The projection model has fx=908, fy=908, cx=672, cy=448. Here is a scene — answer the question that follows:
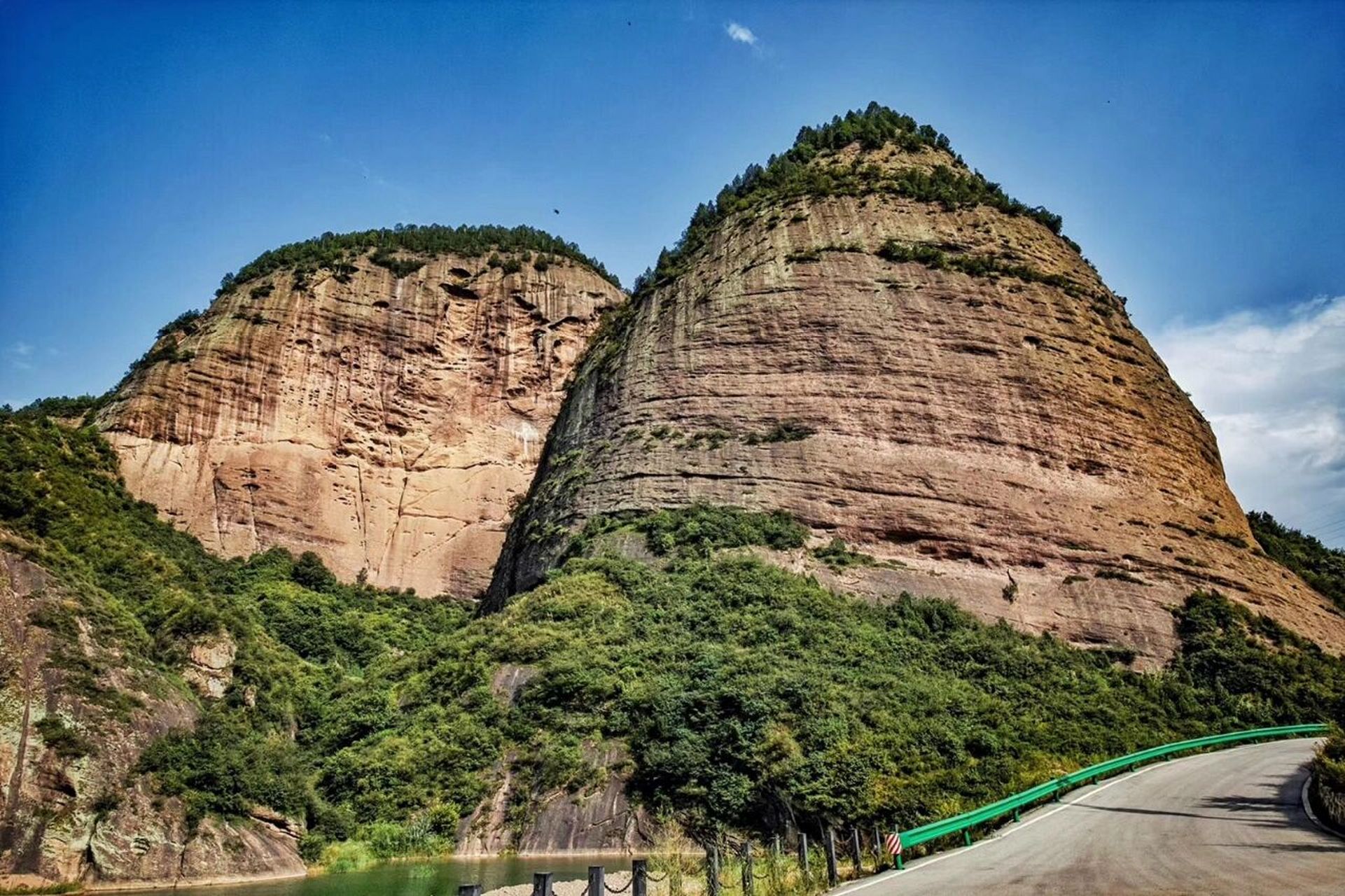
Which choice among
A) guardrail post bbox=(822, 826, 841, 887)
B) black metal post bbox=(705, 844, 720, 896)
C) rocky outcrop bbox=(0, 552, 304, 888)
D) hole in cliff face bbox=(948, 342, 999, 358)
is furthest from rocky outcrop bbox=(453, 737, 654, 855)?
hole in cliff face bbox=(948, 342, 999, 358)

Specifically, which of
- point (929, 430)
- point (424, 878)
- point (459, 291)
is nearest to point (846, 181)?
point (929, 430)

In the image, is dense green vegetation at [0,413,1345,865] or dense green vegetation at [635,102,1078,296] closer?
dense green vegetation at [0,413,1345,865]

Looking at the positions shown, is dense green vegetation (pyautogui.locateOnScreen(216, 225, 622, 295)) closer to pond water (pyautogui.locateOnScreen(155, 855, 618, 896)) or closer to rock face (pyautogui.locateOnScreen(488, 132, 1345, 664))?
rock face (pyautogui.locateOnScreen(488, 132, 1345, 664))

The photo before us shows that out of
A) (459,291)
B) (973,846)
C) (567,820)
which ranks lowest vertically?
(567,820)

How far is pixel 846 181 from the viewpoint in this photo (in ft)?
162

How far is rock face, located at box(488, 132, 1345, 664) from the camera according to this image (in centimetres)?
3428

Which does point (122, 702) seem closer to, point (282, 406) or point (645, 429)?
point (645, 429)

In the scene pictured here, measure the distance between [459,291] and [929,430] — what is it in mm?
33813

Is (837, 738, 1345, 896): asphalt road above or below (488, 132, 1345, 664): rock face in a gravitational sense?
below

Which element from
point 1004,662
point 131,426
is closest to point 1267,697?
point 1004,662

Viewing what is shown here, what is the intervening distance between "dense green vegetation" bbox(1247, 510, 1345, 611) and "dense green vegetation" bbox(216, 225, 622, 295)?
43.7m

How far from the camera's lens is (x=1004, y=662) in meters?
29.0

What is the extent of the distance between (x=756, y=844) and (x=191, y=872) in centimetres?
1354

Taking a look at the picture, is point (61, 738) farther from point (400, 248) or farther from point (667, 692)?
point (400, 248)
